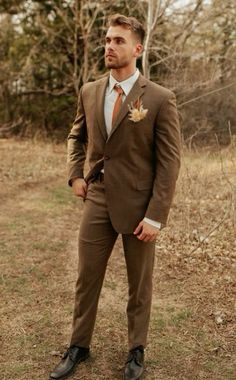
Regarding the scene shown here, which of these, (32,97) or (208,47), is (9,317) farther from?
(32,97)

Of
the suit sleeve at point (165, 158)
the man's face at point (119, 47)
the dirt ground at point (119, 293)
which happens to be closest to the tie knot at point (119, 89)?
the man's face at point (119, 47)

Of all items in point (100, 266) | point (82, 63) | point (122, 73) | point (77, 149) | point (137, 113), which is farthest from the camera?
point (82, 63)

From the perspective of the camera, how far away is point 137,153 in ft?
9.02

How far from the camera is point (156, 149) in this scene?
2.74m

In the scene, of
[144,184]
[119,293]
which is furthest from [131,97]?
[119,293]

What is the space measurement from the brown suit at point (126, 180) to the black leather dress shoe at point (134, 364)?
7 cm

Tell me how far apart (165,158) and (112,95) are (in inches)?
18.9

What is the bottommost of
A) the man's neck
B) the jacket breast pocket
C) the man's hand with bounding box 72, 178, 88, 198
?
the man's hand with bounding box 72, 178, 88, 198

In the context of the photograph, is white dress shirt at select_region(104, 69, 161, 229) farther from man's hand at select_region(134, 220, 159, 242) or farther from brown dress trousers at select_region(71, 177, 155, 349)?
brown dress trousers at select_region(71, 177, 155, 349)

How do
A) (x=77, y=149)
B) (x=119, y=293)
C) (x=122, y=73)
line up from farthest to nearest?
1. (x=119, y=293)
2. (x=77, y=149)
3. (x=122, y=73)

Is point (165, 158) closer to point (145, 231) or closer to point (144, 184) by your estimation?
point (144, 184)

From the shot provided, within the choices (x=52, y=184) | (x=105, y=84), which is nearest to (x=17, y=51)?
(x=52, y=184)

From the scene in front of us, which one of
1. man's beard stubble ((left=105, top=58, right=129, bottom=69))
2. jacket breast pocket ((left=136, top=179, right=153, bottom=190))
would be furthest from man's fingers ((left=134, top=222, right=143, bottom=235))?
man's beard stubble ((left=105, top=58, right=129, bottom=69))

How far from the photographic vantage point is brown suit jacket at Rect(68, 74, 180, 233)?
8.77 ft
